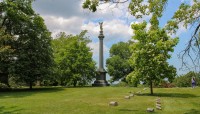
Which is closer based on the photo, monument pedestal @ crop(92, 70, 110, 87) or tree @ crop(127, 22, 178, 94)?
tree @ crop(127, 22, 178, 94)

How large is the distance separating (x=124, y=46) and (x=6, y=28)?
43244 millimetres

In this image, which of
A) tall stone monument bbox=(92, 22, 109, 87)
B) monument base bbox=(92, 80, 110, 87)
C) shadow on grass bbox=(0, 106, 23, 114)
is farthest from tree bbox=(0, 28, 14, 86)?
shadow on grass bbox=(0, 106, 23, 114)

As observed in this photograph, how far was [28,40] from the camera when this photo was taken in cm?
4122

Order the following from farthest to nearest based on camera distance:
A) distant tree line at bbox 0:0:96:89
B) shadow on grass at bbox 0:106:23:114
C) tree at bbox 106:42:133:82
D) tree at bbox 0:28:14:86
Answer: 1. tree at bbox 106:42:133:82
2. distant tree line at bbox 0:0:96:89
3. tree at bbox 0:28:14:86
4. shadow on grass at bbox 0:106:23:114

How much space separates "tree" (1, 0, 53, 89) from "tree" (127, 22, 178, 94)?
14.3m

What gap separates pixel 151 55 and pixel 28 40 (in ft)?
58.7

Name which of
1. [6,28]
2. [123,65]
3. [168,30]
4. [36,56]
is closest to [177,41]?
[168,30]

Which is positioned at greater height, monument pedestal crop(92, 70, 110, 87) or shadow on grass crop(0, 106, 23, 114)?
monument pedestal crop(92, 70, 110, 87)

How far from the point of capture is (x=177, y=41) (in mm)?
29562

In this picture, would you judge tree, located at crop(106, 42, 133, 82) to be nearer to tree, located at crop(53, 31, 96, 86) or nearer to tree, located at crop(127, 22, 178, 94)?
tree, located at crop(53, 31, 96, 86)

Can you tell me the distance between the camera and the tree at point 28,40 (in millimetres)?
39062

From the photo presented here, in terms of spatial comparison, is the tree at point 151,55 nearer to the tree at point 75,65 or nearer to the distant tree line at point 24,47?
the distant tree line at point 24,47

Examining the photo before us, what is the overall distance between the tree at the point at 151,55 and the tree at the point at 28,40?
14.3 metres

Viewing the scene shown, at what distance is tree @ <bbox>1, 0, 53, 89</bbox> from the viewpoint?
39.1m
